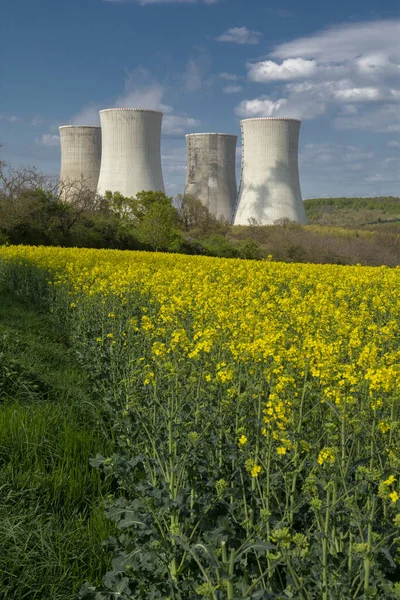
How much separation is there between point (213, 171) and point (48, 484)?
110 ft

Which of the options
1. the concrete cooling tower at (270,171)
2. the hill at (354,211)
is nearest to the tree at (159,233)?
the concrete cooling tower at (270,171)

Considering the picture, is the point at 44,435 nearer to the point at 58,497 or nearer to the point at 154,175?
the point at 58,497

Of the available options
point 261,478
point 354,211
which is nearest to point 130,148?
point 261,478

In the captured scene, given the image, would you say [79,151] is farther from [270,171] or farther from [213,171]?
[270,171]

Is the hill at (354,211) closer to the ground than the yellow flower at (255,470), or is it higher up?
higher up

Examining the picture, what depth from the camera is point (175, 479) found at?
2.27 meters

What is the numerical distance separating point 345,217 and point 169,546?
65.6 metres

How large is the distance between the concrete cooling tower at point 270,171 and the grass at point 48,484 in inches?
993

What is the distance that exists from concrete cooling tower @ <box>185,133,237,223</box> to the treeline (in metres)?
1.25

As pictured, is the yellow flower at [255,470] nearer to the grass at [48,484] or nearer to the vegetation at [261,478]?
the vegetation at [261,478]

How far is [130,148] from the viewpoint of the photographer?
91.4ft

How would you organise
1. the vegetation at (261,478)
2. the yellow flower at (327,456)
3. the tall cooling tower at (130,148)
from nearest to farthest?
1. the vegetation at (261,478)
2. the yellow flower at (327,456)
3. the tall cooling tower at (130,148)

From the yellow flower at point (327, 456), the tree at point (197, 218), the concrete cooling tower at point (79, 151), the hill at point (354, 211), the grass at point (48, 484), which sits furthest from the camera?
the hill at point (354, 211)

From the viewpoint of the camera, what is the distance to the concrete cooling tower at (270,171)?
28656mm
